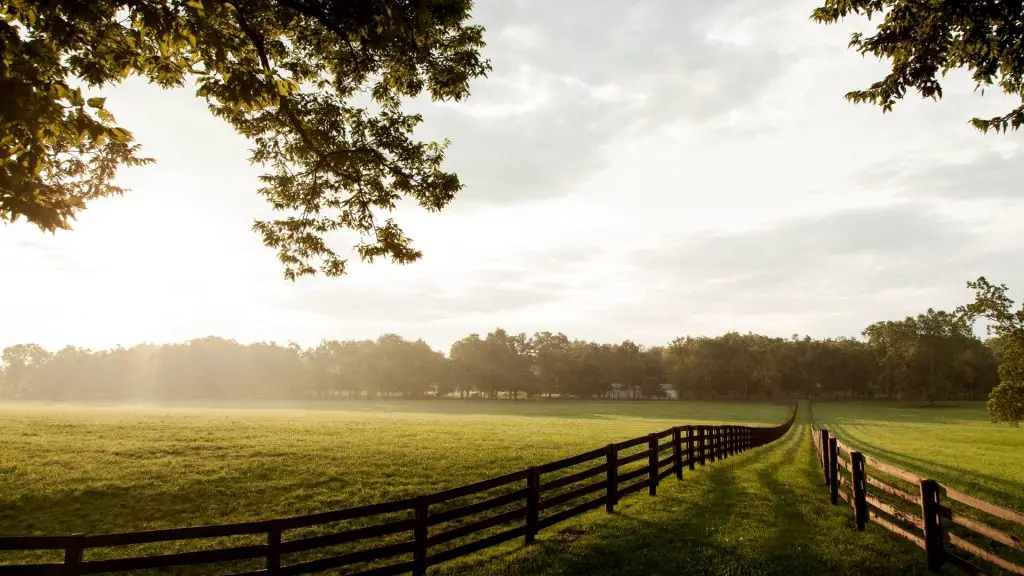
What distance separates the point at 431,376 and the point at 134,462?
11813cm

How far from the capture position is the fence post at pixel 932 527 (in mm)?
8594

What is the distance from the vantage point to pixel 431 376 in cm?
13512

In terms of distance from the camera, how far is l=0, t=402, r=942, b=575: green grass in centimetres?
957

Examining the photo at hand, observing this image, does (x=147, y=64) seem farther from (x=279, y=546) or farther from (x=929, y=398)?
(x=929, y=398)

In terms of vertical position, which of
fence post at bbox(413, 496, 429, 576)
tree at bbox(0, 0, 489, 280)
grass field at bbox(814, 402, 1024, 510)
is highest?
tree at bbox(0, 0, 489, 280)

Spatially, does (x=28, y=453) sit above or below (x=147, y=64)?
below

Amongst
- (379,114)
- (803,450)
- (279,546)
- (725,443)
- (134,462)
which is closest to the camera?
(279,546)

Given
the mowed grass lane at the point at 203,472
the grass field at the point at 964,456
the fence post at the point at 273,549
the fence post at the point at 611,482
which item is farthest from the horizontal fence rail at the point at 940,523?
the mowed grass lane at the point at 203,472

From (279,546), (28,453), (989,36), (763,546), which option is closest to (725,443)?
(763,546)

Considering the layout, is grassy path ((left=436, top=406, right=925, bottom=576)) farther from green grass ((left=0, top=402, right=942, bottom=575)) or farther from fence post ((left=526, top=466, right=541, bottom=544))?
fence post ((left=526, top=466, right=541, bottom=544))

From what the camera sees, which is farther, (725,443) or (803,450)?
(803,450)

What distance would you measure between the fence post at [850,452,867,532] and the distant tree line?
352ft

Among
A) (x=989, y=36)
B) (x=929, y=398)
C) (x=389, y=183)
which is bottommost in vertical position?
(x=929, y=398)

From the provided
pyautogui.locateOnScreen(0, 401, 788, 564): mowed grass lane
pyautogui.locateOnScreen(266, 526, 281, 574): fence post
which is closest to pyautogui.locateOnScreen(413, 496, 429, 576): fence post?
pyautogui.locateOnScreen(266, 526, 281, 574): fence post
